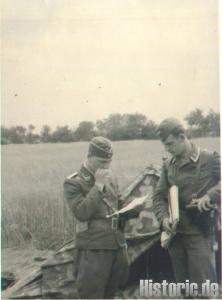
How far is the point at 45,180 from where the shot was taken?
110 inches

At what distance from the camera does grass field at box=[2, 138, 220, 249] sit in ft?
9.07

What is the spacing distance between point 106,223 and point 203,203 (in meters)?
0.34

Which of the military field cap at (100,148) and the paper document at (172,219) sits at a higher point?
the military field cap at (100,148)

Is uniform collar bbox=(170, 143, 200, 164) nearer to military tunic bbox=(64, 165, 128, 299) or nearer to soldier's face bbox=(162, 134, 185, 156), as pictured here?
soldier's face bbox=(162, 134, 185, 156)

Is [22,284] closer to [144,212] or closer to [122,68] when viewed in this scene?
[144,212]

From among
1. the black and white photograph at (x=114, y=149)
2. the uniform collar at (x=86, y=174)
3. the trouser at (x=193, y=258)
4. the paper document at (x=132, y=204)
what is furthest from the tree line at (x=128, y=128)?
the trouser at (x=193, y=258)

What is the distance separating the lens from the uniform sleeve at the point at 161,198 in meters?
2.76

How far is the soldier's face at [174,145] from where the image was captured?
2.78 meters

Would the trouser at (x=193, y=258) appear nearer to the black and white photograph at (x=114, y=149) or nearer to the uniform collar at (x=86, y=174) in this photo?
the black and white photograph at (x=114, y=149)

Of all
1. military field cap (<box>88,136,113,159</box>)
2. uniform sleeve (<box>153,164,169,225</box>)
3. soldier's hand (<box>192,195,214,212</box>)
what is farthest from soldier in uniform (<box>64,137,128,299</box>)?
soldier's hand (<box>192,195,214,212</box>)

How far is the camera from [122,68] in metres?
2.78

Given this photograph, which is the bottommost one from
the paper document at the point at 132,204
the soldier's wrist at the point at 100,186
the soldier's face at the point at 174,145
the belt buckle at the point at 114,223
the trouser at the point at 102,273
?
the trouser at the point at 102,273

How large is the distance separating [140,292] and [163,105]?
654 mm

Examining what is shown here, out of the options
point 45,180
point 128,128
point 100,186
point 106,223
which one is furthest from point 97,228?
point 128,128
